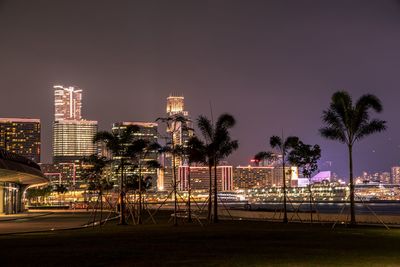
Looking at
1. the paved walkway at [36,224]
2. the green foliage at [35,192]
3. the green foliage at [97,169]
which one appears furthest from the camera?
the green foliage at [35,192]

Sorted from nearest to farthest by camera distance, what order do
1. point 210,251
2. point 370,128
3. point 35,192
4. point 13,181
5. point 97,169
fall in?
1. point 210,251
2. point 370,128
3. point 13,181
4. point 97,169
5. point 35,192

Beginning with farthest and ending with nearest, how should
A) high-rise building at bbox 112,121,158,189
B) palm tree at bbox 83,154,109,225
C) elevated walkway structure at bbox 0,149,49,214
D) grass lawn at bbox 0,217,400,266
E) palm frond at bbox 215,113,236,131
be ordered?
palm tree at bbox 83,154,109,225 → elevated walkway structure at bbox 0,149,49,214 → high-rise building at bbox 112,121,158,189 → palm frond at bbox 215,113,236,131 → grass lawn at bbox 0,217,400,266

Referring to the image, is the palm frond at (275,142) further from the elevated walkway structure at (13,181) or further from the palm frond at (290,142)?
the elevated walkway structure at (13,181)

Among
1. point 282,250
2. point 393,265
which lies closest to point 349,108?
point 282,250

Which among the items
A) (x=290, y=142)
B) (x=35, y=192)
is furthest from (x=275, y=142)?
(x=35, y=192)

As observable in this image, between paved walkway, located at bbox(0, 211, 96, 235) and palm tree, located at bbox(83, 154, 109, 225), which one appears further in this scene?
palm tree, located at bbox(83, 154, 109, 225)

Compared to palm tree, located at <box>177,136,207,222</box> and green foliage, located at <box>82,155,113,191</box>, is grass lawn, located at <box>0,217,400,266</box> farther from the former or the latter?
green foliage, located at <box>82,155,113,191</box>

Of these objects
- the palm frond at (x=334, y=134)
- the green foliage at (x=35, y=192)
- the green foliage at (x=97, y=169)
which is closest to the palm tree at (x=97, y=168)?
the green foliage at (x=97, y=169)

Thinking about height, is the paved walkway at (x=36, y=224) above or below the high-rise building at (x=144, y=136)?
below

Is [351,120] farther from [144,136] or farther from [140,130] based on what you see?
[144,136]

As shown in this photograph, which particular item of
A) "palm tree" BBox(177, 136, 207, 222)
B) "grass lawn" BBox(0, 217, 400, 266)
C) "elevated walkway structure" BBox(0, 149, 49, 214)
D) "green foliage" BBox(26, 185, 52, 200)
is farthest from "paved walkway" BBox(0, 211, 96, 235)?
"green foliage" BBox(26, 185, 52, 200)

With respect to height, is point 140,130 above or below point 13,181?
above

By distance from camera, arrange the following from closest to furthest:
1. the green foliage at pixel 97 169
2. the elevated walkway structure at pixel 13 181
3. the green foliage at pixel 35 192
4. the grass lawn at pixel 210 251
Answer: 1. the grass lawn at pixel 210 251
2. the elevated walkway structure at pixel 13 181
3. the green foliage at pixel 97 169
4. the green foliage at pixel 35 192

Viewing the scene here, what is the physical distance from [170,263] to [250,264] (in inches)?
78.5
